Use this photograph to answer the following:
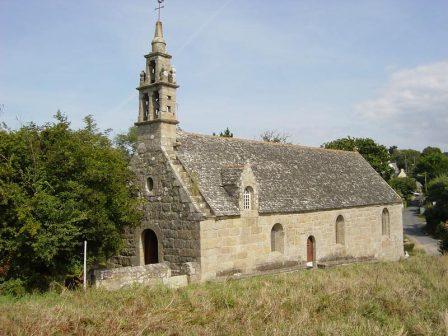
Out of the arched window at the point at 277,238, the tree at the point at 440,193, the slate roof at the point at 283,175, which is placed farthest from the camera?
the tree at the point at 440,193

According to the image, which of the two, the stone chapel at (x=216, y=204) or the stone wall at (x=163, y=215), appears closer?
the stone wall at (x=163, y=215)

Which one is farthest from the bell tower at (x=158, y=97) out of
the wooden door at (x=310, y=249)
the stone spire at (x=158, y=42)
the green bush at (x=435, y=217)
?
the green bush at (x=435, y=217)

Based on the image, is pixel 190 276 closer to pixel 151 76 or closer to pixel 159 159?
pixel 159 159

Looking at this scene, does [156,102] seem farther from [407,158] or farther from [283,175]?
[407,158]

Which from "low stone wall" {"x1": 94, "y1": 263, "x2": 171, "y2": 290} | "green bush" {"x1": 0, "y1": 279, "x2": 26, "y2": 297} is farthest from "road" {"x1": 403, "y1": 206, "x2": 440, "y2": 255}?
"green bush" {"x1": 0, "y1": 279, "x2": 26, "y2": 297}

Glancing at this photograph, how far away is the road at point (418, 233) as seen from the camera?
38.6m

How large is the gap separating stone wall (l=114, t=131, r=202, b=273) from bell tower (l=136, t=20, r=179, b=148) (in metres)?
0.43

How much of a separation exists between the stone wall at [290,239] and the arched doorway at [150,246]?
3.28 meters

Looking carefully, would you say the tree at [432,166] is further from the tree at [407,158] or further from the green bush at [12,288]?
the green bush at [12,288]

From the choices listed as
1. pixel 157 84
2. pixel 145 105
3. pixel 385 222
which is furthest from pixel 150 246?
pixel 385 222

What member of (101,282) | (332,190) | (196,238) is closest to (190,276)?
(196,238)

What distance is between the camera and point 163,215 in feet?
68.4

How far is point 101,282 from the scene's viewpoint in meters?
16.7

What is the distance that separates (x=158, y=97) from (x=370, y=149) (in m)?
35.5
